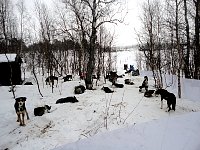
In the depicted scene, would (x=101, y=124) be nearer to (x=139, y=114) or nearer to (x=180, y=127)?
(x=139, y=114)

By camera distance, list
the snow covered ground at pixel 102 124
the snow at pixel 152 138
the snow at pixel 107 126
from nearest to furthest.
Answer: the snow at pixel 152 138, the snow at pixel 107 126, the snow covered ground at pixel 102 124

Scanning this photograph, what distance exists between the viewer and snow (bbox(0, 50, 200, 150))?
4.10 meters

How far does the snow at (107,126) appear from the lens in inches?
161

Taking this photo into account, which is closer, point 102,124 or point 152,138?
point 152,138

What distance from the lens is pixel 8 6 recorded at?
2778cm

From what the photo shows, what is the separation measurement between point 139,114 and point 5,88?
13875 mm

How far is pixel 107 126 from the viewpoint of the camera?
8859 millimetres

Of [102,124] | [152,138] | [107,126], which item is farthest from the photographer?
[102,124]

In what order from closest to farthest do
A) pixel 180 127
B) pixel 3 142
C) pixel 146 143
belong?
pixel 146 143 < pixel 180 127 < pixel 3 142

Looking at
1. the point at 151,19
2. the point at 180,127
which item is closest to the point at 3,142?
the point at 180,127

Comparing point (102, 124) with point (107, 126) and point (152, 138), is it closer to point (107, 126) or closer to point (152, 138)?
point (107, 126)

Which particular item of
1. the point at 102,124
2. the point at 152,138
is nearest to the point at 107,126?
the point at 102,124

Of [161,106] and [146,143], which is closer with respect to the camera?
[146,143]

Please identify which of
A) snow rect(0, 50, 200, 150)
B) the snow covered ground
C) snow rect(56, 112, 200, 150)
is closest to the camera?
snow rect(56, 112, 200, 150)
